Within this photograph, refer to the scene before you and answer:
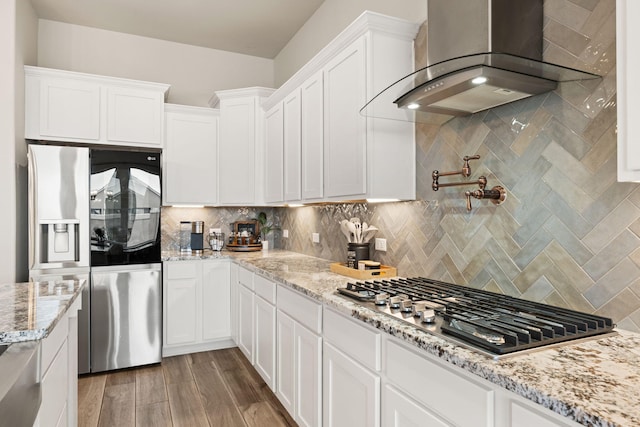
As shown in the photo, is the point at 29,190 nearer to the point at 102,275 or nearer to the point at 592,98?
the point at 102,275

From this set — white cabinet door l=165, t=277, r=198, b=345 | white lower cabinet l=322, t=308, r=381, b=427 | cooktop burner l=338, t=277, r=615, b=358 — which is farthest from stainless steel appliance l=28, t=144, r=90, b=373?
cooktop burner l=338, t=277, r=615, b=358

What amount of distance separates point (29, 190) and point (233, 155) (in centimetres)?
177

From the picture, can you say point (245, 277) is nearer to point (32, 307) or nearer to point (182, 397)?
point (182, 397)

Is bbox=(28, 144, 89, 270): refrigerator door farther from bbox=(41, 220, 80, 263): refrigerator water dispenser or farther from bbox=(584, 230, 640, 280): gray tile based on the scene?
bbox=(584, 230, 640, 280): gray tile

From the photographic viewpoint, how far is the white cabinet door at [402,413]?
4.18 ft

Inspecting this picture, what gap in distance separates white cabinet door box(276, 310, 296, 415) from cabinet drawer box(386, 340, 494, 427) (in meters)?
1.00

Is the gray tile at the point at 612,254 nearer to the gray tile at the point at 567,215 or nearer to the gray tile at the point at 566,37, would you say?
the gray tile at the point at 567,215

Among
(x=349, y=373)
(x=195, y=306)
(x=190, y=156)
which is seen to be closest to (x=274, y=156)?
(x=190, y=156)

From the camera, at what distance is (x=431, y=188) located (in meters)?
2.26

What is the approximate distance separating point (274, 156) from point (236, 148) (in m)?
0.53

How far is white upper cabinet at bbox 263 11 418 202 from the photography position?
2295mm

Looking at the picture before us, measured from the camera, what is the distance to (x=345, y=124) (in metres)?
2.51

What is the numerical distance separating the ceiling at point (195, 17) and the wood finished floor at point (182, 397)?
3.26 m

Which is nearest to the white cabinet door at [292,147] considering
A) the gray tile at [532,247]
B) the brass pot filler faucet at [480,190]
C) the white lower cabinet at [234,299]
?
the white lower cabinet at [234,299]
